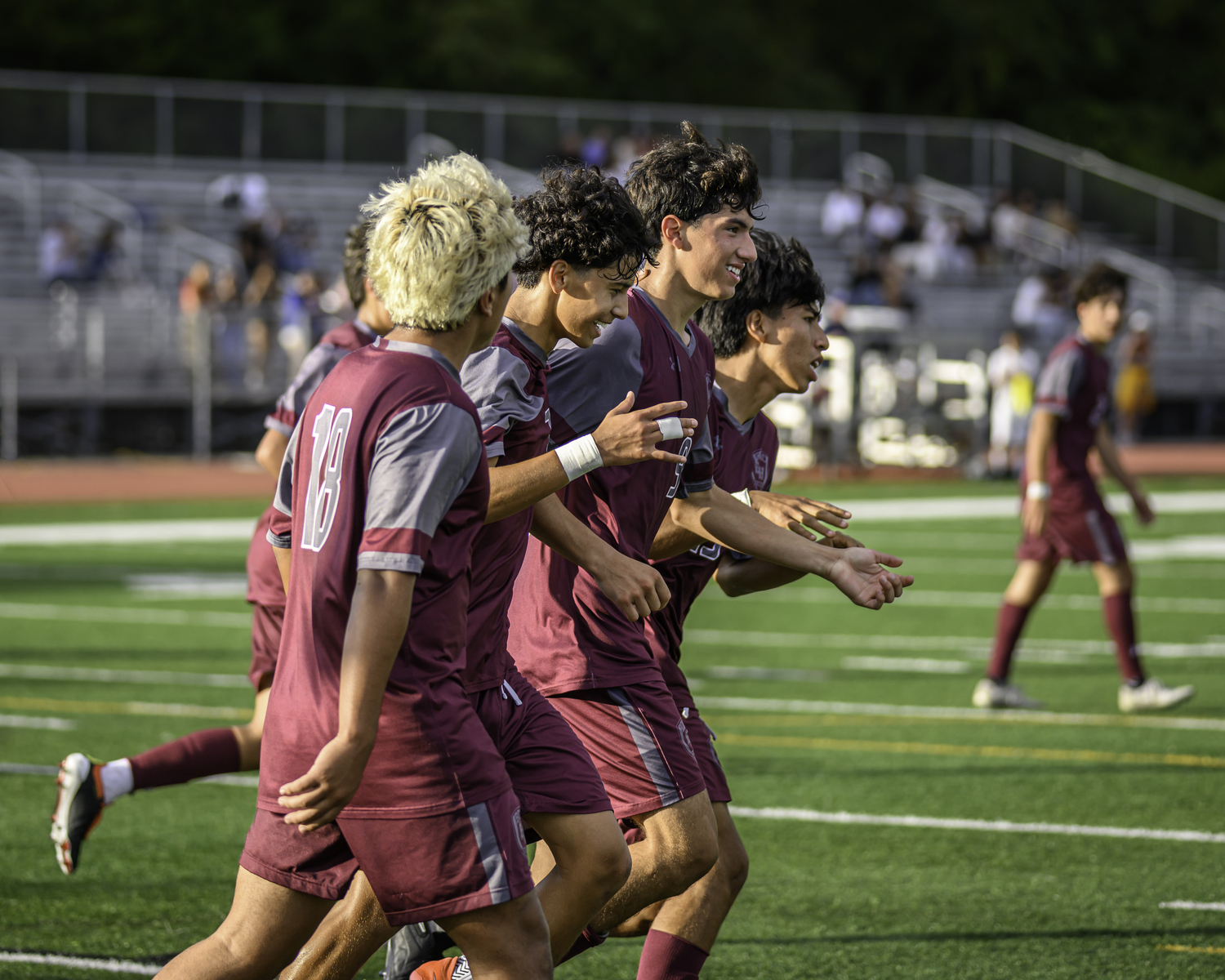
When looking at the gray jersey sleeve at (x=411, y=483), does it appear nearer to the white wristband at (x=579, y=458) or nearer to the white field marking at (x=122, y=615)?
the white wristband at (x=579, y=458)

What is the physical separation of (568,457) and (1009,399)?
835 inches

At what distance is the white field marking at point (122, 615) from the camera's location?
12461mm

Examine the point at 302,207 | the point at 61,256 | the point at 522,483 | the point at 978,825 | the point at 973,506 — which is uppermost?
the point at 302,207

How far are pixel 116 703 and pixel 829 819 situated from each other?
4145 mm

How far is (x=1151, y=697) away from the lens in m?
9.21

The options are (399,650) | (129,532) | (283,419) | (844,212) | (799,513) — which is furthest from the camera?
(844,212)

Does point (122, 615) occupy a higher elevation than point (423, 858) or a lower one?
lower

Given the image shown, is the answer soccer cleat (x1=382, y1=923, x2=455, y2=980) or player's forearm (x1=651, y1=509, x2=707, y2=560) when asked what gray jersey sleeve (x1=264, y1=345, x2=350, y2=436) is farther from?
soccer cleat (x1=382, y1=923, x2=455, y2=980)

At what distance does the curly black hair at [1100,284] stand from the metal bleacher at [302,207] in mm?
15222

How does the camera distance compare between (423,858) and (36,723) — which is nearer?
(423,858)

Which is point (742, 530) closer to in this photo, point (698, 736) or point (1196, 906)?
point (698, 736)

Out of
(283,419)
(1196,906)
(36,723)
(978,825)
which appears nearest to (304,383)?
(283,419)

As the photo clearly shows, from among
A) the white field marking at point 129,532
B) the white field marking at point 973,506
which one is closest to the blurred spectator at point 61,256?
the white field marking at point 129,532

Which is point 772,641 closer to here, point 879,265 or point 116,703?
point 116,703
